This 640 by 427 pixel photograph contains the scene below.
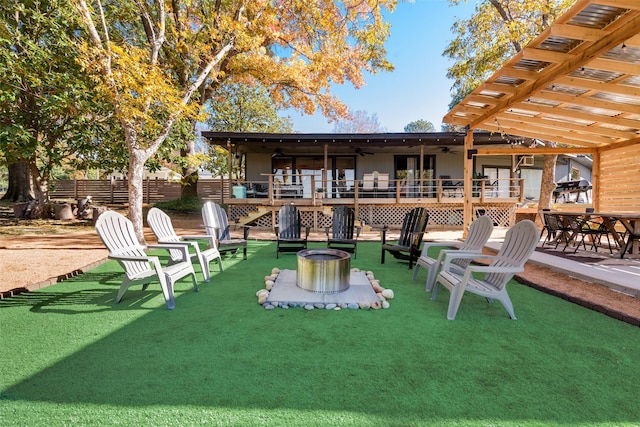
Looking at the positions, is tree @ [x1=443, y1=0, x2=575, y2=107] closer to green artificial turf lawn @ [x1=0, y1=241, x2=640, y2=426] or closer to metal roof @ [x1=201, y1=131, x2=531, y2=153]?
metal roof @ [x1=201, y1=131, x2=531, y2=153]

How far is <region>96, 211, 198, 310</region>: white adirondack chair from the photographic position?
3512 mm

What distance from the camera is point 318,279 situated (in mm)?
3949

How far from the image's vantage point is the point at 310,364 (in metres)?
2.35

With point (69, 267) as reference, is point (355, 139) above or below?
above

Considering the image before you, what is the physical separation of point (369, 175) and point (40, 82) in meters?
11.3

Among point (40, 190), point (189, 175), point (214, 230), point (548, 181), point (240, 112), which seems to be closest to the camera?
point (214, 230)

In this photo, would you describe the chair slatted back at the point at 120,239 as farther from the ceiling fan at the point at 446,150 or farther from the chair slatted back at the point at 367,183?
the ceiling fan at the point at 446,150

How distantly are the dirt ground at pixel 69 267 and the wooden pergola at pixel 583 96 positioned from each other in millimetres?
2893

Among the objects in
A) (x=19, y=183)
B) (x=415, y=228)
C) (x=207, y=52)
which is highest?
(x=207, y=52)

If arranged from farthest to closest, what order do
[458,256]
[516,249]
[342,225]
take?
[342,225] → [458,256] → [516,249]

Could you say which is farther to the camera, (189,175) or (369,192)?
(189,175)

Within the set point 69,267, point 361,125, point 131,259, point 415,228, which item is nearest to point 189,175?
point 69,267

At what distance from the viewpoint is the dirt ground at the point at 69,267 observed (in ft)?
12.2

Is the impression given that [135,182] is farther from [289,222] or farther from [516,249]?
[516,249]
